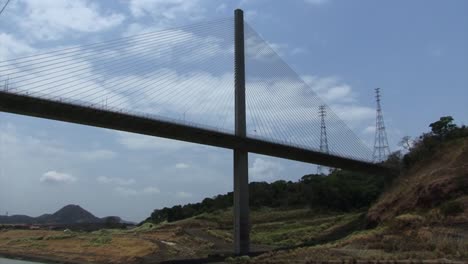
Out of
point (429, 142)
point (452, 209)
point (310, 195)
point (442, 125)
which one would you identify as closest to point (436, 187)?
point (452, 209)

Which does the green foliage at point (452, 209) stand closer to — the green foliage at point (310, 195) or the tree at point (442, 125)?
the tree at point (442, 125)

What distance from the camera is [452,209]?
3966cm

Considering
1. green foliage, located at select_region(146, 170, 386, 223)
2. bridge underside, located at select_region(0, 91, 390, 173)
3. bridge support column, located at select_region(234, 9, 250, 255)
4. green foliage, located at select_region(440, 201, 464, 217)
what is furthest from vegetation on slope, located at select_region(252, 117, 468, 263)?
green foliage, located at select_region(146, 170, 386, 223)

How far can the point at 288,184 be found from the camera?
446 ft

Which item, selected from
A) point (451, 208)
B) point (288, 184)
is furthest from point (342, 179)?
point (451, 208)

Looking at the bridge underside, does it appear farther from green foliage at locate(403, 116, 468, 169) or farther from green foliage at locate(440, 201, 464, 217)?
green foliage at locate(440, 201, 464, 217)

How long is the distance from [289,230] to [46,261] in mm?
32219

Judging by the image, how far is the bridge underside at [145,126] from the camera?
51344mm

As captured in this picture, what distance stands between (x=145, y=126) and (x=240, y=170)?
14019mm

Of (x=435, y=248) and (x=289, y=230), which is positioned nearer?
(x=435, y=248)

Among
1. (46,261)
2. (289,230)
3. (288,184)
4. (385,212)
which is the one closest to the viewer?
(385,212)

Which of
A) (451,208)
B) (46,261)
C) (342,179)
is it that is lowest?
(46,261)

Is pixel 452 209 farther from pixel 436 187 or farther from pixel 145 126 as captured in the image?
pixel 145 126

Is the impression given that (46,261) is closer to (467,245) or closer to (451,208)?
(451,208)
